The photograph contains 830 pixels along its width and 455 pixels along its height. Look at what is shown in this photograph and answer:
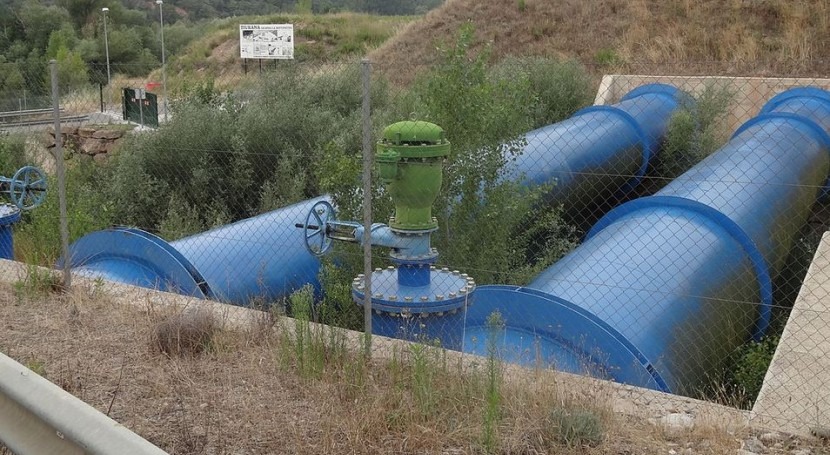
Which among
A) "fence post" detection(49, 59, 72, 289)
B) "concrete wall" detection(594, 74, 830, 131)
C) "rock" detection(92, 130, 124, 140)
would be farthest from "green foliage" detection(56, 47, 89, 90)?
"fence post" detection(49, 59, 72, 289)

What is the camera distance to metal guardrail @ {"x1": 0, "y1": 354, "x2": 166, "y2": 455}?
7.45 feet

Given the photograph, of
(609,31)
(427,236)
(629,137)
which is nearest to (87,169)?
(629,137)

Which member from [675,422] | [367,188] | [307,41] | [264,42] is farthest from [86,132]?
[307,41]

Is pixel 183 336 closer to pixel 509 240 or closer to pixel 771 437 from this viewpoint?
pixel 771 437

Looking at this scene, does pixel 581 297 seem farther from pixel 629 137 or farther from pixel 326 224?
pixel 629 137

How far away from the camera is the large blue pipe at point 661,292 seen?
13.8ft

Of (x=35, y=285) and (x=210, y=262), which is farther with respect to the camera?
(x=210, y=262)

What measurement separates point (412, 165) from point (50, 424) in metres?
2.45

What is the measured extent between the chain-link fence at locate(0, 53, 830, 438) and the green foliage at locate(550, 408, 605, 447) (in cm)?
76

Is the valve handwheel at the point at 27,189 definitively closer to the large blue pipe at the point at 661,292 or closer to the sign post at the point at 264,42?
the large blue pipe at the point at 661,292

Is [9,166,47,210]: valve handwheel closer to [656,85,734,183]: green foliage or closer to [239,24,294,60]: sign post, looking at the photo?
[656,85,734,183]: green foliage

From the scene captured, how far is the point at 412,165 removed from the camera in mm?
4457

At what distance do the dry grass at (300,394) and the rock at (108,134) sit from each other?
12.1 m

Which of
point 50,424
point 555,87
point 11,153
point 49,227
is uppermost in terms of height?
point 50,424
